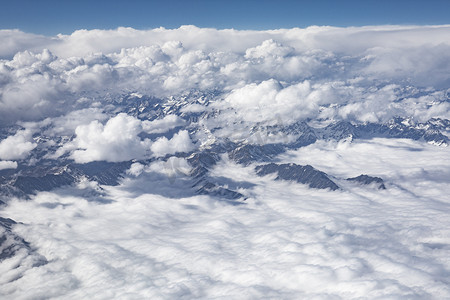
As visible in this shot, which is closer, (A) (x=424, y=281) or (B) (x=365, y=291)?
(B) (x=365, y=291)

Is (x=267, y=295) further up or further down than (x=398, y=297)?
further down

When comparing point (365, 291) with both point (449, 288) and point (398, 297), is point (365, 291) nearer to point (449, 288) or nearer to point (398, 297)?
point (398, 297)

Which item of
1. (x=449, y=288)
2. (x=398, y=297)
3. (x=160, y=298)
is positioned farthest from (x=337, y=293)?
(x=160, y=298)

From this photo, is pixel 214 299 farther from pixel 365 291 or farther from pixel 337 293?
pixel 365 291

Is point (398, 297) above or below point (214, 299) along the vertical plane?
above

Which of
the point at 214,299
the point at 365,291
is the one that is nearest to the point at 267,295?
the point at 214,299

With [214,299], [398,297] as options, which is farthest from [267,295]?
[398,297]

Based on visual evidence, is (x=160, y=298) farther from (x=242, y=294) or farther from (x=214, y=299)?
(x=242, y=294)
